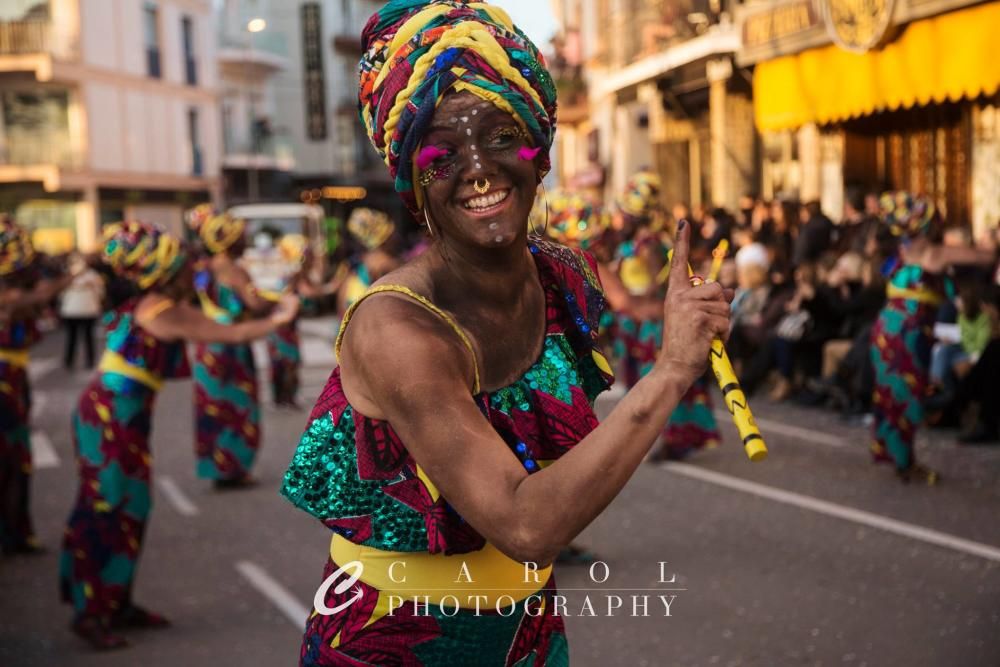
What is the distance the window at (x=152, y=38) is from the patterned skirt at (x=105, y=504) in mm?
35857

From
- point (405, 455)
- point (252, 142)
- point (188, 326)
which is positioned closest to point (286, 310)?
point (188, 326)

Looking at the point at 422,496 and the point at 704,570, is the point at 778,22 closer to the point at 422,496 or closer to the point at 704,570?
the point at 704,570

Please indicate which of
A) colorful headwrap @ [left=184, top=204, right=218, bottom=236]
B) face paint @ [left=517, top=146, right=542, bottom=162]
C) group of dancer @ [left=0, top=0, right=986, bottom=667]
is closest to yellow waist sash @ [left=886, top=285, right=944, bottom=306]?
colorful headwrap @ [left=184, top=204, right=218, bottom=236]

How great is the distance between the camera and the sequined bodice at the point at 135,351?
18.4 ft

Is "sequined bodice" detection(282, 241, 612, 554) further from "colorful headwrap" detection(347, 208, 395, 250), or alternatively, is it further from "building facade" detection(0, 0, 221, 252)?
"building facade" detection(0, 0, 221, 252)

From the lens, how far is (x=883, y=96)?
45.3 ft

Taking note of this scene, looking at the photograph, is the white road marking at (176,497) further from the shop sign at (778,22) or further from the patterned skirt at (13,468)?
the shop sign at (778,22)

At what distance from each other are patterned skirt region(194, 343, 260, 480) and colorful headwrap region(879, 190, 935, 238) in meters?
4.81

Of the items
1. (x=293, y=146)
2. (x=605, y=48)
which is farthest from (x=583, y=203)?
(x=293, y=146)

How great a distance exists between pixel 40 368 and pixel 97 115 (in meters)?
19.5

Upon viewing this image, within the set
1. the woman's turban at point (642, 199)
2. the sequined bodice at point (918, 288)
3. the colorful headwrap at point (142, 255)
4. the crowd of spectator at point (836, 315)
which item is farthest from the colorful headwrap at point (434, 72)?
the woman's turban at point (642, 199)

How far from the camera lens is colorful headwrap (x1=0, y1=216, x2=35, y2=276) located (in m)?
7.55

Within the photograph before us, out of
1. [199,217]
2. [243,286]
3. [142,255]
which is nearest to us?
[142,255]

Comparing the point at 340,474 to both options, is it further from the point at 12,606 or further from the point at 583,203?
the point at 583,203
